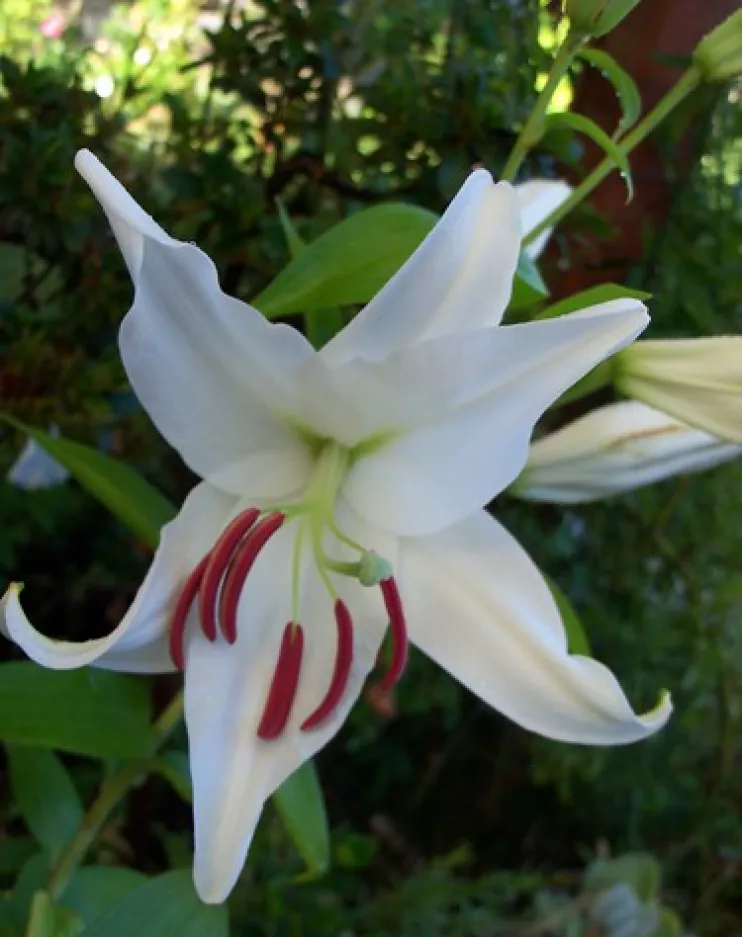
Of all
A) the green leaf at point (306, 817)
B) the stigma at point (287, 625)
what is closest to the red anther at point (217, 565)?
the stigma at point (287, 625)

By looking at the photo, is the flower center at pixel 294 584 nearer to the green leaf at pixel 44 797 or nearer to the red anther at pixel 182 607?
the red anther at pixel 182 607

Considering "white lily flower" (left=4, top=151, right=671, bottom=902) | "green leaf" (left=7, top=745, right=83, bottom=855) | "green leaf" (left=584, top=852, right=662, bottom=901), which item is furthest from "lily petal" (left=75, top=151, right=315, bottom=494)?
"green leaf" (left=584, top=852, right=662, bottom=901)

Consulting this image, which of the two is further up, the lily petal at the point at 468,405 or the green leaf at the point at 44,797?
the lily petal at the point at 468,405

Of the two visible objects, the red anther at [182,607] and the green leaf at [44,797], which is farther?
the green leaf at [44,797]

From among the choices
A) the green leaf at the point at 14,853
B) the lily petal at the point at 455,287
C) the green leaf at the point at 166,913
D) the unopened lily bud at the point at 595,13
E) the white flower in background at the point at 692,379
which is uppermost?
the unopened lily bud at the point at 595,13

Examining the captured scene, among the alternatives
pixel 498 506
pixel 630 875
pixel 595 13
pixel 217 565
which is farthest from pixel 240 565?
pixel 630 875
